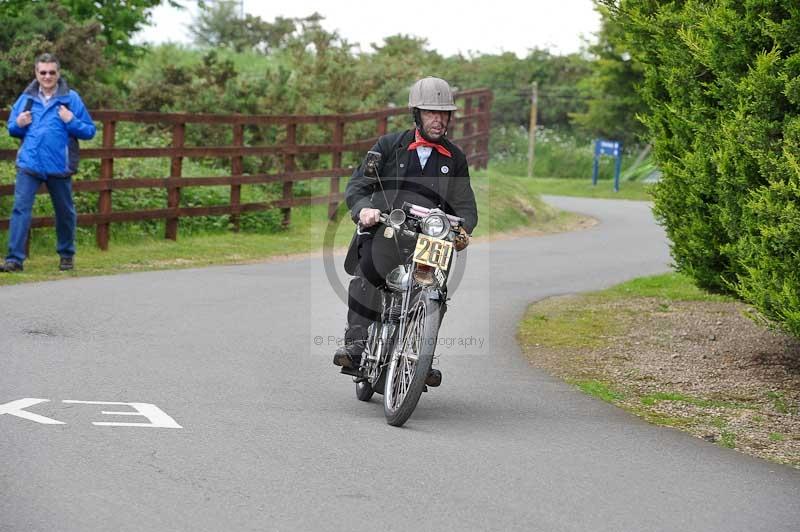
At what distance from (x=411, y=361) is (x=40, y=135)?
731 cm

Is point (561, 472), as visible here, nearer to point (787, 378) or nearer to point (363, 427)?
point (363, 427)

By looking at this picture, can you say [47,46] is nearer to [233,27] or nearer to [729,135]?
[729,135]

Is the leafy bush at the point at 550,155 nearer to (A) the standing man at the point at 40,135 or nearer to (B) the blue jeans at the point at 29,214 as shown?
(B) the blue jeans at the point at 29,214

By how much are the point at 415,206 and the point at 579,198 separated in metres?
30.3

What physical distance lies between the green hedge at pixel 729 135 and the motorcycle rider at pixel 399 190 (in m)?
1.85

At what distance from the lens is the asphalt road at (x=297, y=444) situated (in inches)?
219

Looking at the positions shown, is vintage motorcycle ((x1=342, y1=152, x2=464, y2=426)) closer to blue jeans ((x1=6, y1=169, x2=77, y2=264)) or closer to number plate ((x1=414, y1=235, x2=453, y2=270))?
number plate ((x1=414, y1=235, x2=453, y2=270))

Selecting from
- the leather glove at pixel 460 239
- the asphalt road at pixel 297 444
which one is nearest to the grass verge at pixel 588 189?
the asphalt road at pixel 297 444

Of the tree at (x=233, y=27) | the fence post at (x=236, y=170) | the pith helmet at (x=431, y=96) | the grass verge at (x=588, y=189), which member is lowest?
the grass verge at (x=588, y=189)

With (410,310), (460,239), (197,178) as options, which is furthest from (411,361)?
(197,178)

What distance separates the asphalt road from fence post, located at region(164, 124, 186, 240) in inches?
Answer: 227

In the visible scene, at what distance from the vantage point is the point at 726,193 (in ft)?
30.1

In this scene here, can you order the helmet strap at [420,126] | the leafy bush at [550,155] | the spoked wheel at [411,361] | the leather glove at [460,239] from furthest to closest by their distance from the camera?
1. the leafy bush at [550,155]
2. the helmet strap at [420,126]
3. the leather glove at [460,239]
4. the spoked wheel at [411,361]

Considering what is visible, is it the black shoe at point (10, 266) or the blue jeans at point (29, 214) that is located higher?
the blue jeans at point (29, 214)
